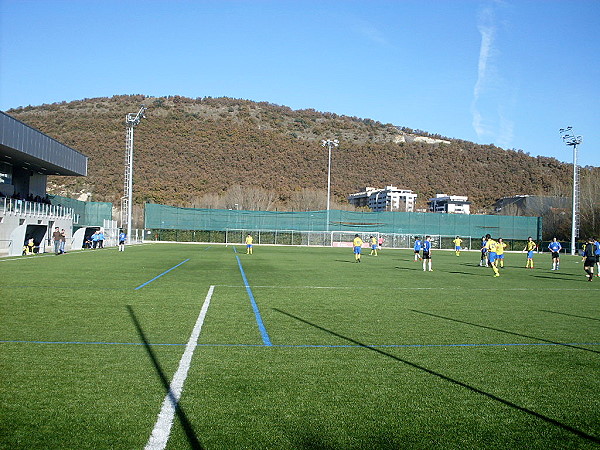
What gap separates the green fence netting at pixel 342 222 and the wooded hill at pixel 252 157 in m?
21.1

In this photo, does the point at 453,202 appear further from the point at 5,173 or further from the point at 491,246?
the point at 491,246

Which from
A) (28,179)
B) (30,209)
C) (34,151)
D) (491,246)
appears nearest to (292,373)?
(491,246)

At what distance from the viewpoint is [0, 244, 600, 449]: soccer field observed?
4.69 m

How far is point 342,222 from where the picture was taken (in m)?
69.3

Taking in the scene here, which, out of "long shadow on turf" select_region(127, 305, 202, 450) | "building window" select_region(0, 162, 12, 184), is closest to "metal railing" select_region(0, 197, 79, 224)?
"building window" select_region(0, 162, 12, 184)

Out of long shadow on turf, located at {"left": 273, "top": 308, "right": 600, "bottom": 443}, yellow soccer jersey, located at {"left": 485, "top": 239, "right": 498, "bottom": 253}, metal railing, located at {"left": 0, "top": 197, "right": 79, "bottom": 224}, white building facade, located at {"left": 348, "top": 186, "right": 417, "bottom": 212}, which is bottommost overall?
long shadow on turf, located at {"left": 273, "top": 308, "right": 600, "bottom": 443}

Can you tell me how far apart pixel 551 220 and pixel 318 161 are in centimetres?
4654

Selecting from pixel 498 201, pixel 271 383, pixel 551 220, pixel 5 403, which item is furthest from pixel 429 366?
pixel 498 201

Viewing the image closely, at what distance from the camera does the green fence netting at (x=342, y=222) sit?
6738cm

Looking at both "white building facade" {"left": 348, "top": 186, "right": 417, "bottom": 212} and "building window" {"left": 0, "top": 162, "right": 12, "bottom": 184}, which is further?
"white building facade" {"left": 348, "top": 186, "right": 417, "bottom": 212}

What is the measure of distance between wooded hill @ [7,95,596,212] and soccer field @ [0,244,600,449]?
79.1 meters

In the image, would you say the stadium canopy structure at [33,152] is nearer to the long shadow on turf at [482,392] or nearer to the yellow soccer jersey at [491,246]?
the yellow soccer jersey at [491,246]

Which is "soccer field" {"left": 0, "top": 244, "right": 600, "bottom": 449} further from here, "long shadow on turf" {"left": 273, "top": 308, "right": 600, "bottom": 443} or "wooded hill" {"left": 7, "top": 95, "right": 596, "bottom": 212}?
"wooded hill" {"left": 7, "top": 95, "right": 596, "bottom": 212}

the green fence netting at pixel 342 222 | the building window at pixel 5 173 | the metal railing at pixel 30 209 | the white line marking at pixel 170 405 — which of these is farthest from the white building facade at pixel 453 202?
the white line marking at pixel 170 405
